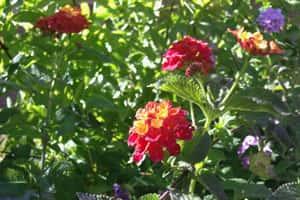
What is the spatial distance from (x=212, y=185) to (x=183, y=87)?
223 millimetres

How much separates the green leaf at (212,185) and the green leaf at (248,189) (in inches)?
5.6

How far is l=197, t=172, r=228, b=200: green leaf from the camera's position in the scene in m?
1.42

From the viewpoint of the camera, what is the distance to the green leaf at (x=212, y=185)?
4.66 ft

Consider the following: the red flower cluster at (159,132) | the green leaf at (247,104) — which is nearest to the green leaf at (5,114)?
the red flower cluster at (159,132)

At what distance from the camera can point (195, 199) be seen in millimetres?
1433

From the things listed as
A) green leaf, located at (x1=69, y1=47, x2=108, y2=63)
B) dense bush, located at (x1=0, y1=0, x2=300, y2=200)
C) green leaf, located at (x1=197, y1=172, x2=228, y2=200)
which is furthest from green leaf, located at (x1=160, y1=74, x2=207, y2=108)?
green leaf, located at (x1=69, y1=47, x2=108, y2=63)

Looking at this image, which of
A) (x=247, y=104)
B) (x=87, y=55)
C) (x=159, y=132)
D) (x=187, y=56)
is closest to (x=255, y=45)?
(x=187, y=56)

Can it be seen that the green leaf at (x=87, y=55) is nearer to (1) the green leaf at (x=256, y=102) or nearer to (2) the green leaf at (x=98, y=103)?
(2) the green leaf at (x=98, y=103)

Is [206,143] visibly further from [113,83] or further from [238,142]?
[113,83]

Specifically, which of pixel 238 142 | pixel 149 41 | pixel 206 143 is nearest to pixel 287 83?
pixel 238 142

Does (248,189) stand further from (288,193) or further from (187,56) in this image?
(187,56)

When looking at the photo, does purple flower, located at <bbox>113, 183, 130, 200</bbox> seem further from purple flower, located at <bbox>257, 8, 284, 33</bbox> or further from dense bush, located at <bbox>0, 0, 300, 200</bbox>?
purple flower, located at <bbox>257, 8, 284, 33</bbox>

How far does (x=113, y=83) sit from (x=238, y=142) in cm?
49

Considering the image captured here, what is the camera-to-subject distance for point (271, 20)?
98.4 inches
